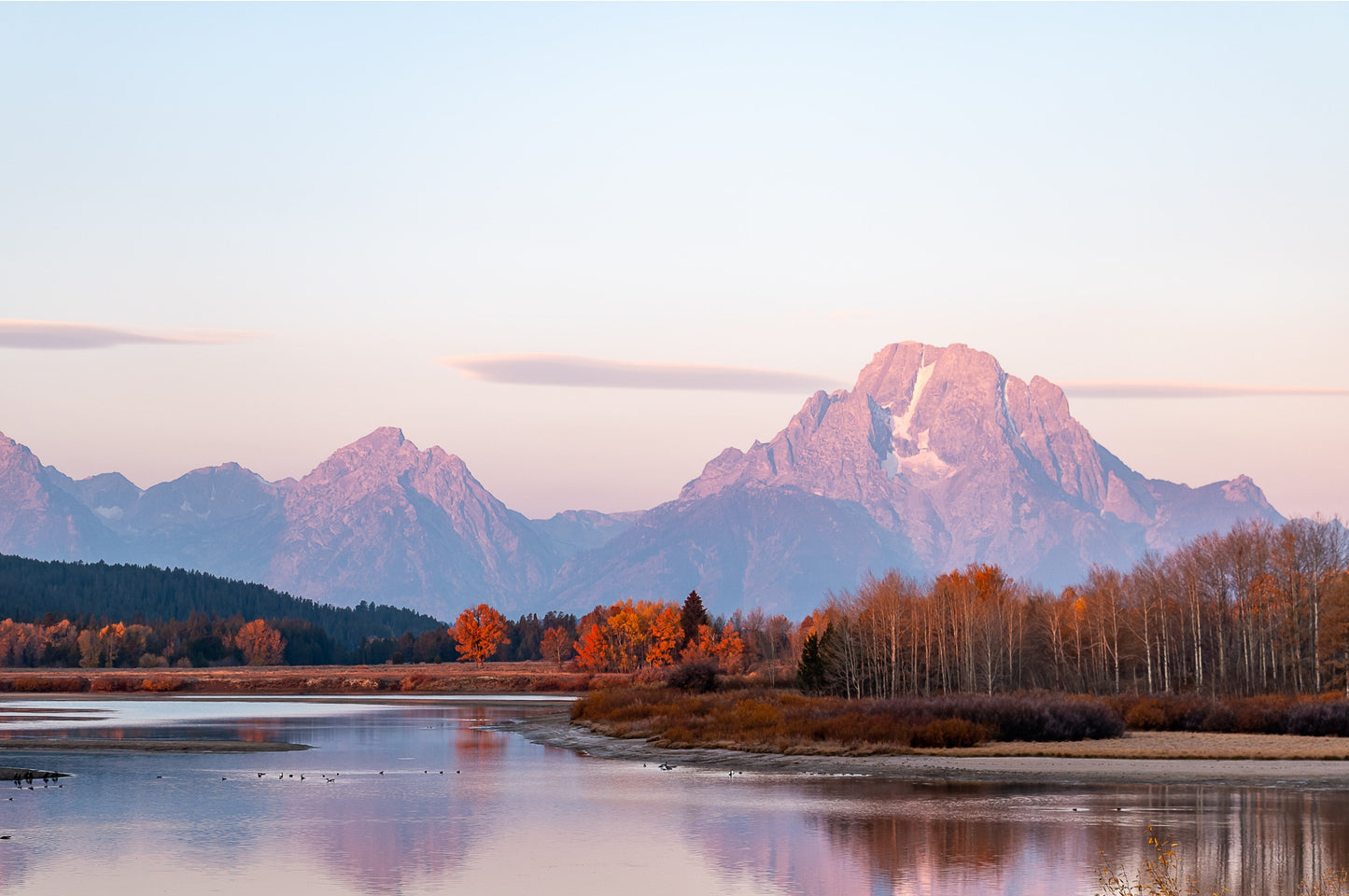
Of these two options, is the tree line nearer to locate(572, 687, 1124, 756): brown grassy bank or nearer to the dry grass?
locate(572, 687, 1124, 756): brown grassy bank

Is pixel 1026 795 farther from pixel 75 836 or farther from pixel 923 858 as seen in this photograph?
pixel 75 836

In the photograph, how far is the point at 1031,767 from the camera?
53.2 meters

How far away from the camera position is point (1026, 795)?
45.2 m

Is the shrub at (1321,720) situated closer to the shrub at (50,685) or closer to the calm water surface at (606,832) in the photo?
the calm water surface at (606,832)

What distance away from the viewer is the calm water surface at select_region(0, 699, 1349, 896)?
29.9 metres

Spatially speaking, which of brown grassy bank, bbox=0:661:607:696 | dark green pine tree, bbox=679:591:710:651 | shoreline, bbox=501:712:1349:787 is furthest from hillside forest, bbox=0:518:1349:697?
brown grassy bank, bbox=0:661:607:696

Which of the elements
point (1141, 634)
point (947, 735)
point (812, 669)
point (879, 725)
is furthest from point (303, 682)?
point (947, 735)

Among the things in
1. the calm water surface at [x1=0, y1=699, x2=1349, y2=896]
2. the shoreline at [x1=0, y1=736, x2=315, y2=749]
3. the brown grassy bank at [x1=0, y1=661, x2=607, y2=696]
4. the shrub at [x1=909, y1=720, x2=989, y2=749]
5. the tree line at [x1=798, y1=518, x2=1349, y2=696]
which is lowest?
the brown grassy bank at [x1=0, y1=661, x2=607, y2=696]

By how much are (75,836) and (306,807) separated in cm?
824

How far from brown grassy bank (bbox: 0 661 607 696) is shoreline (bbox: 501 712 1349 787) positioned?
9389cm

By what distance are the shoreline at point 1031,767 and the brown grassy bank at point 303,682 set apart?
308 ft

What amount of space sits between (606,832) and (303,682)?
463 ft

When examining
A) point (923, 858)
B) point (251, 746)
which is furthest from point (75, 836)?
point (251, 746)

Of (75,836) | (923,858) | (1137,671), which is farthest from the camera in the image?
(1137,671)
